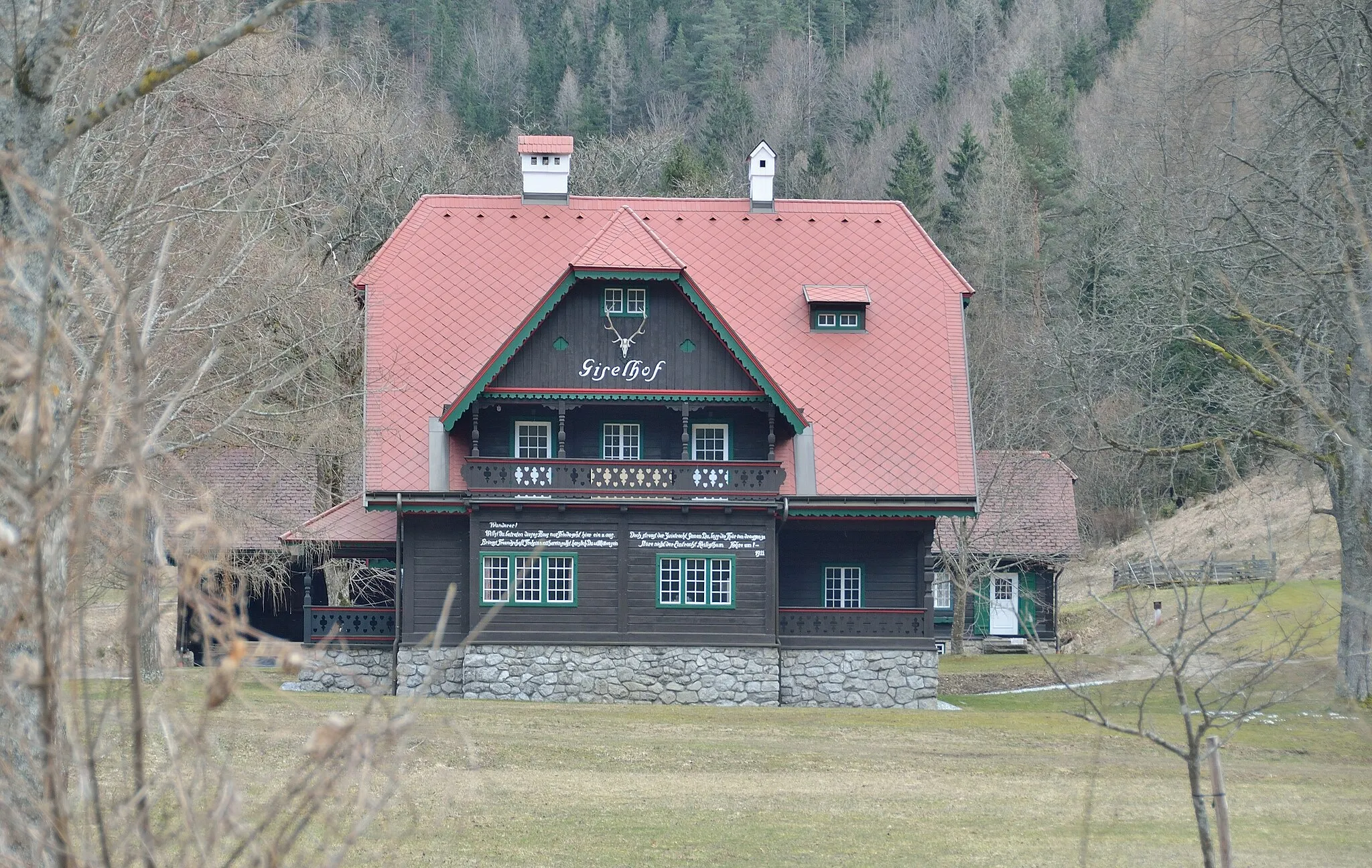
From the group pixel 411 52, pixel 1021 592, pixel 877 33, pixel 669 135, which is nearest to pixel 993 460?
pixel 1021 592

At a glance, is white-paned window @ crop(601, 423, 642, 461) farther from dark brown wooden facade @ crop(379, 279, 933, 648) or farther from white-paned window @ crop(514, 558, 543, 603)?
white-paned window @ crop(514, 558, 543, 603)

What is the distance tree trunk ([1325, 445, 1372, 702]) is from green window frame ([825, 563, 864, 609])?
861 centimetres

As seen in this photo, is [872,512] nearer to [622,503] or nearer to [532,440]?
[622,503]

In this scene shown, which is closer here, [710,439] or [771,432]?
[771,432]

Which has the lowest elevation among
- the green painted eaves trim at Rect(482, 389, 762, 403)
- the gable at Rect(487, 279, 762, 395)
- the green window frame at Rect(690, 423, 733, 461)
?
the green window frame at Rect(690, 423, 733, 461)

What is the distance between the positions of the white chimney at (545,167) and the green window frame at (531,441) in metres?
6.78

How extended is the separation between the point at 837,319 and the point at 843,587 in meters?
5.81

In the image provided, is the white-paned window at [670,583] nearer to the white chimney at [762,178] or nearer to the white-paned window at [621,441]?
the white-paned window at [621,441]

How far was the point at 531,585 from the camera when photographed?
27.8 metres

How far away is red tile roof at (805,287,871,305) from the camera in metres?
31.0

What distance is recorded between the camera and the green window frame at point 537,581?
1083 inches

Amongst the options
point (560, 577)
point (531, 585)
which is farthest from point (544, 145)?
point (531, 585)

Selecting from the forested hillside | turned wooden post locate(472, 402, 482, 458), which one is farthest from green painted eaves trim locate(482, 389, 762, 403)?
the forested hillside

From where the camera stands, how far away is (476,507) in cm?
2730
